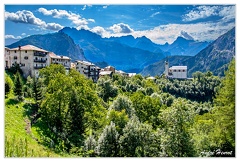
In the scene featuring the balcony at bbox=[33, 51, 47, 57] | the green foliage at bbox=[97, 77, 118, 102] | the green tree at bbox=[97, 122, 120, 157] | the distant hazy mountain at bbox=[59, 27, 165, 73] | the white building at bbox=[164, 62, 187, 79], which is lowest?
the green tree at bbox=[97, 122, 120, 157]

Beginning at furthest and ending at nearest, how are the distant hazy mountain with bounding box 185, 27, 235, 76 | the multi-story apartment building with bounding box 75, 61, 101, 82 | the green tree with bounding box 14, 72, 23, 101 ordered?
the multi-story apartment building with bounding box 75, 61, 101, 82
the green tree with bounding box 14, 72, 23, 101
the distant hazy mountain with bounding box 185, 27, 235, 76

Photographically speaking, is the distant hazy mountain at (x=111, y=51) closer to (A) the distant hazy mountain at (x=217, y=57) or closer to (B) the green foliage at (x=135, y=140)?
(A) the distant hazy mountain at (x=217, y=57)

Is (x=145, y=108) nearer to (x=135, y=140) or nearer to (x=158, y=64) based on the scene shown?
(x=135, y=140)

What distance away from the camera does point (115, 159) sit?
9609 mm

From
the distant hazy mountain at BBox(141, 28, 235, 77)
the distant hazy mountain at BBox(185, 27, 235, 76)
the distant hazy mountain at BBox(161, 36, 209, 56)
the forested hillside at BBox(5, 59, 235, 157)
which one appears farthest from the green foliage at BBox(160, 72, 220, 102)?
the forested hillside at BBox(5, 59, 235, 157)

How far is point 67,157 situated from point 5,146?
7.36 feet

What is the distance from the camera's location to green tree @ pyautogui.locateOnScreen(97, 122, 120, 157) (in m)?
10.1

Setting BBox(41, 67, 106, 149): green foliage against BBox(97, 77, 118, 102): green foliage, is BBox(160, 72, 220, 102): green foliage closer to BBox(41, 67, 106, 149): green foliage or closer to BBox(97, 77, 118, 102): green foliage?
BBox(97, 77, 118, 102): green foliage

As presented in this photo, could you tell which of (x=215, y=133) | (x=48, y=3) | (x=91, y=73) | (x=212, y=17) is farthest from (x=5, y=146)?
(x=91, y=73)

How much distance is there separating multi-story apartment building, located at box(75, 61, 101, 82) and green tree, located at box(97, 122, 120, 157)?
25.3m

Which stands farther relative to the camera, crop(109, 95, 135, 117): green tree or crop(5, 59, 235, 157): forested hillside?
crop(109, 95, 135, 117): green tree

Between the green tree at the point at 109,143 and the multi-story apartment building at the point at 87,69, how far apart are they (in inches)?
997

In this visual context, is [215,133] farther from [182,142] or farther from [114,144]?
[114,144]

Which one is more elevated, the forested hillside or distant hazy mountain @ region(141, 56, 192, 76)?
distant hazy mountain @ region(141, 56, 192, 76)
